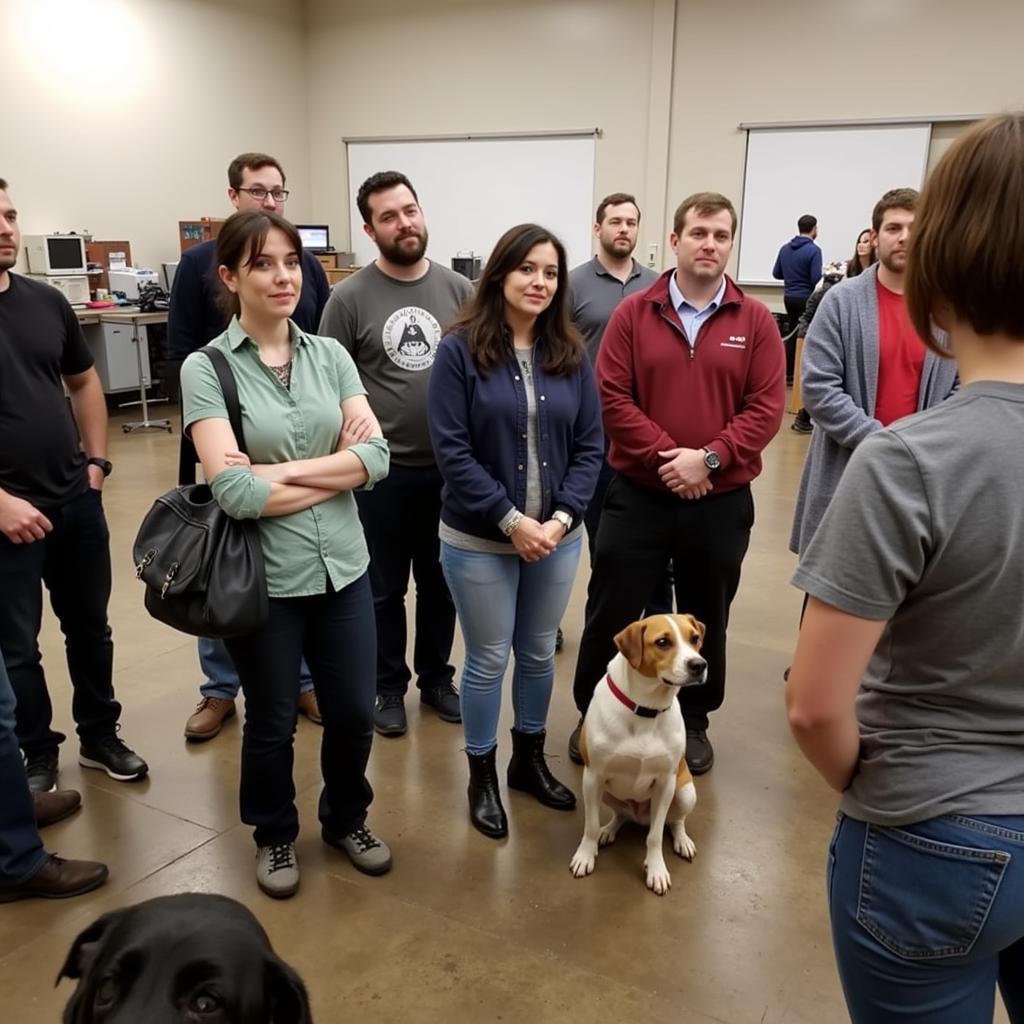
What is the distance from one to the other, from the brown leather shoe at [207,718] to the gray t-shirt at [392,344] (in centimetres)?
103

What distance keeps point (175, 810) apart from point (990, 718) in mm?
2275

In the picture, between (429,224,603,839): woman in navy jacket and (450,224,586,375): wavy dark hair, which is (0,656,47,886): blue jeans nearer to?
(429,224,603,839): woman in navy jacket

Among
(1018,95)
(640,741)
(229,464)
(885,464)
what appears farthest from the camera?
(1018,95)

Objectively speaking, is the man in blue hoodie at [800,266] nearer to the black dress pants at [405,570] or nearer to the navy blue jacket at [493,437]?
the black dress pants at [405,570]

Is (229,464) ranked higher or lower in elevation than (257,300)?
lower

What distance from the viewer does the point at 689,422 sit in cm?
255

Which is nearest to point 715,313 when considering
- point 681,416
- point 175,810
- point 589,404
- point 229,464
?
point 681,416

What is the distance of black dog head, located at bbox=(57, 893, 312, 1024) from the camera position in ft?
3.70

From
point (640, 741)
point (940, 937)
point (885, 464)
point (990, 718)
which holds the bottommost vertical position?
point (640, 741)

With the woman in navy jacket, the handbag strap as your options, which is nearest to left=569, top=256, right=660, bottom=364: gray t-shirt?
the woman in navy jacket

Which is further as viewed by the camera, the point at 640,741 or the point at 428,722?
the point at 428,722

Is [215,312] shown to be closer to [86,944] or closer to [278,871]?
[278,871]

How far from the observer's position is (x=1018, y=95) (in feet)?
28.9

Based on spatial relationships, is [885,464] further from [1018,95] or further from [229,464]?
[1018,95]
